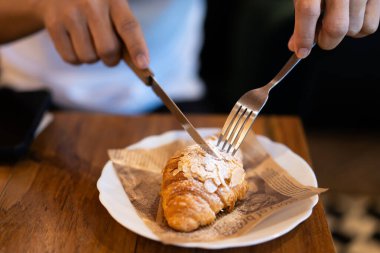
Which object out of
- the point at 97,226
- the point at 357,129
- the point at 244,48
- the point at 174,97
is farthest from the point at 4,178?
the point at 357,129

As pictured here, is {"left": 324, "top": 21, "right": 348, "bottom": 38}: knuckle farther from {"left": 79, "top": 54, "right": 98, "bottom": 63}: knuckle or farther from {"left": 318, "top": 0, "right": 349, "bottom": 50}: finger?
{"left": 79, "top": 54, "right": 98, "bottom": 63}: knuckle

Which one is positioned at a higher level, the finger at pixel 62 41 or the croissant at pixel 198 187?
the finger at pixel 62 41

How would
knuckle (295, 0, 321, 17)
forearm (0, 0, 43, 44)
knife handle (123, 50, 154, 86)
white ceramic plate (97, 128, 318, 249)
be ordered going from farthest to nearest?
forearm (0, 0, 43, 44), knife handle (123, 50, 154, 86), knuckle (295, 0, 321, 17), white ceramic plate (97, 128, 318, 249)

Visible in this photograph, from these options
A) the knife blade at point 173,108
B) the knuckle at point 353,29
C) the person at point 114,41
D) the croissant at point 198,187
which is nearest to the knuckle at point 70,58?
the person at point 114,41

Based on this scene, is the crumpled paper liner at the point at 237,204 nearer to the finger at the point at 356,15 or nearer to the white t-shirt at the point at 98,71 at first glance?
the finger at the point at 356,15

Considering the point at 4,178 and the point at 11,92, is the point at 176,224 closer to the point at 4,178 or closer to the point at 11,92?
the point at 4,178

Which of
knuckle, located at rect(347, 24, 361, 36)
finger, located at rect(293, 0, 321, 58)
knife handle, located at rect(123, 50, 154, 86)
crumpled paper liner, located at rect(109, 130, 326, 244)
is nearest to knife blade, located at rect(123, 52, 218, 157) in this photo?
knife handle, located at rect(123, 50, 154, 86)
